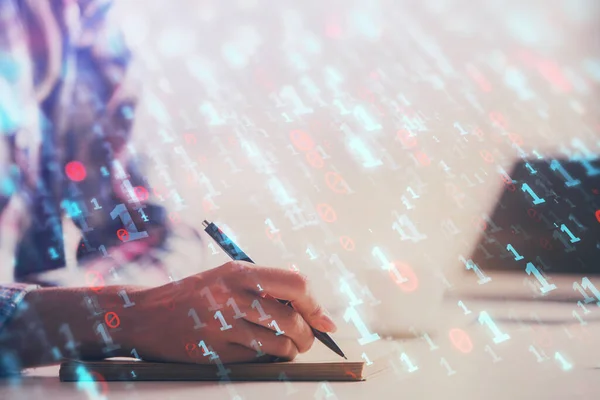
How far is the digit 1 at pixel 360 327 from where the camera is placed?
2.08ft

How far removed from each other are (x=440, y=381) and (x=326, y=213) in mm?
445

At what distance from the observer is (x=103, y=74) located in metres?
0.98

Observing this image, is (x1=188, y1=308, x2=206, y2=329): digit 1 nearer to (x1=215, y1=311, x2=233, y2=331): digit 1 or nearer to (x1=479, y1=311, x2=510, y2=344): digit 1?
(x1=215, y1=311, x2=233, y2=331): digit 1

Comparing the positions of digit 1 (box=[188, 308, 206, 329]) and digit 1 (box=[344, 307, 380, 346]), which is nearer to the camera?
digit 1 (box=[188, 308, 206, 329])

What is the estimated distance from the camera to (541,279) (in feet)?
2.99

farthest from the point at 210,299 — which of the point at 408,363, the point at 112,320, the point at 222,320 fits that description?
the point at 408,363

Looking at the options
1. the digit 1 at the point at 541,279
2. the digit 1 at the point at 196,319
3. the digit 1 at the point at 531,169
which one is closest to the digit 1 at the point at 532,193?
the digit 1 at the point at 531,169

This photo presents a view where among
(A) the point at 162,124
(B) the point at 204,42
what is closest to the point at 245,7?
(B) the point at 204,42

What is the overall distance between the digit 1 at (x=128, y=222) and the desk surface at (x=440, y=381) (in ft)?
1.35

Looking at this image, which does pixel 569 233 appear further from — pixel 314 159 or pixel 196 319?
pixel 196 319

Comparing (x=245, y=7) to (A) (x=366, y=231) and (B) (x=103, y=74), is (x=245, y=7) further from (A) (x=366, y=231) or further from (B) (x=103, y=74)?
(A) (x=366, y=231)

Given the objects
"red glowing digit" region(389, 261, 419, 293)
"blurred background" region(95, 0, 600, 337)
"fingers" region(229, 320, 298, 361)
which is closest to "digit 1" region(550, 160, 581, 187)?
"blurred background" region(95, 0, 600, 337)

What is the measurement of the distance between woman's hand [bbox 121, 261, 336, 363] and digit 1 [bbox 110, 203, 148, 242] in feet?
1.32

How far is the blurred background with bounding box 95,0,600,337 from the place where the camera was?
848 mm
